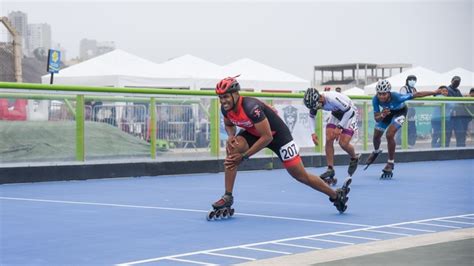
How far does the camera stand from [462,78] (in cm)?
3919

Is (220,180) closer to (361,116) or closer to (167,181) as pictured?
(167,181)

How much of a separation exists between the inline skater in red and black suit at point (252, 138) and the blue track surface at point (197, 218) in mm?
404

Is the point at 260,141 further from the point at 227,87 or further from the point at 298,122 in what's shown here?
the point at 298,122

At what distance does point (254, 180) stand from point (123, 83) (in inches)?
556

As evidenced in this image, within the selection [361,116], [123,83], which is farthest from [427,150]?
[123,83]

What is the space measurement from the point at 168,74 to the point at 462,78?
14.4m

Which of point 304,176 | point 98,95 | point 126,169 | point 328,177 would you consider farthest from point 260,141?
point 126,169

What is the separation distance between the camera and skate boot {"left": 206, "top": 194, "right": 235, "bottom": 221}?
1030 centimetres

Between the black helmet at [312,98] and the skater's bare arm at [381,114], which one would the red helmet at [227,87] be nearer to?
the black helmet at [312,98]

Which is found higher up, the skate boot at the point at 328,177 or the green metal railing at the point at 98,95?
the green metal railing at the point at 98,95

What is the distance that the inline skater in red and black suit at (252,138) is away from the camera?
33.5 feet

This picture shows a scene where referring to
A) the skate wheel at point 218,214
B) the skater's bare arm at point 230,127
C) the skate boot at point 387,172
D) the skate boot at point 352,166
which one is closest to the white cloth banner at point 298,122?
the skate boot at point 387,172

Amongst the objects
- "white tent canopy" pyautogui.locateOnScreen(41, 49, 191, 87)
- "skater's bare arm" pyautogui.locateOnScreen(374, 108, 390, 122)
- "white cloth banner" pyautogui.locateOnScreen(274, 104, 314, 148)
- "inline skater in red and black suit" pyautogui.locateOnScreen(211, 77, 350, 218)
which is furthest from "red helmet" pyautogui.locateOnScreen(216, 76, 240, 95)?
"white tent canopy" pyautogui.locateOnScreen(41, 49, 191, 87)

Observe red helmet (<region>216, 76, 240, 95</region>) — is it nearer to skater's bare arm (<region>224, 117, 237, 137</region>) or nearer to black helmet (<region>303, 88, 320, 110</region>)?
skater's bare arm (<region>224, 117, 237, 137</region>)
